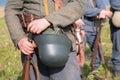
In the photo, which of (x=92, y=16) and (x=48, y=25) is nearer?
(x=48, y=25)

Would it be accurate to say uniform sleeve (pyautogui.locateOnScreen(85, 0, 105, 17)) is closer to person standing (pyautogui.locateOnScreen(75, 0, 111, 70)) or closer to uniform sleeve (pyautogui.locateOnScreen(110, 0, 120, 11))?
person standing (pyautogui.locateOnScreen(75, 0, 111, 70))

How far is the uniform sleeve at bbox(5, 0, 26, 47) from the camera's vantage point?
3.90 metres

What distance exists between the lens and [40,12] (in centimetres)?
383

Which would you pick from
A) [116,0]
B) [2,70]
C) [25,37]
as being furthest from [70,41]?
[2,70]

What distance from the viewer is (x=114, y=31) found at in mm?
7219

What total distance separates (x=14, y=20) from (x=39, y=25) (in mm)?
426

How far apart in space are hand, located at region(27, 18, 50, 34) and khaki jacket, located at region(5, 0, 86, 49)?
47 mm

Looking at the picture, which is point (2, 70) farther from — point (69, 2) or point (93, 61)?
point (69, 2)

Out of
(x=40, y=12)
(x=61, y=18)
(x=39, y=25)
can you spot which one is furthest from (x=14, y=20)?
(x=61, y=18)

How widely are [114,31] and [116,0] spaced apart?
66cm

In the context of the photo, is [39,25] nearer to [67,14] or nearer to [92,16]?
[67,14]

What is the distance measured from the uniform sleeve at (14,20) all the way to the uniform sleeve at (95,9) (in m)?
2.92

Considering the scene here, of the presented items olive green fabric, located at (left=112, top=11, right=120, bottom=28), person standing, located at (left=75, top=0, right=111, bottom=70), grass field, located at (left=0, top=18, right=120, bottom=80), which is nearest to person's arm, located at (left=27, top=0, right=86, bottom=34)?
grass field, located at (left=0, top=18, right=120, bottom=80)

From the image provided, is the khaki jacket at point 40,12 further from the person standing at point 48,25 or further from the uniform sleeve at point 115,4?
the uniform sleeve at point 115,4
